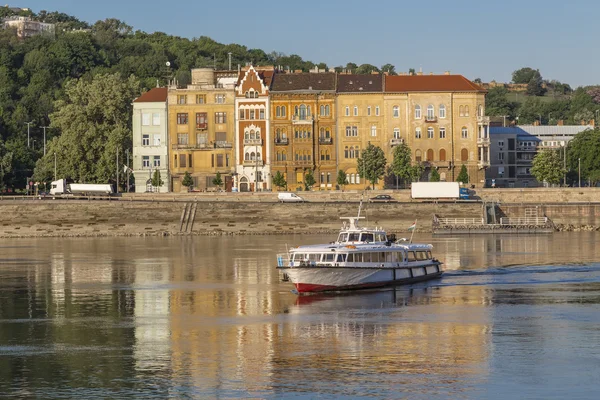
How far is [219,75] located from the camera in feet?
502

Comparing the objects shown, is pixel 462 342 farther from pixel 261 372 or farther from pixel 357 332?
pixel 261 372

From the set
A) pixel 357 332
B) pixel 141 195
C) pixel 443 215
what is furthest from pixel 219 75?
pixel 357 332

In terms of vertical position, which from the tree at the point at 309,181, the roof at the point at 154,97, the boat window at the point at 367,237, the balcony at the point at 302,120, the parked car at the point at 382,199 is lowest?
the boat window at the point at 367,237

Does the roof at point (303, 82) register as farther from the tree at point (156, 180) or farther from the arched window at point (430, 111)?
the tree at point (156, 180)

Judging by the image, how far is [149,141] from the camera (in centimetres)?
14975

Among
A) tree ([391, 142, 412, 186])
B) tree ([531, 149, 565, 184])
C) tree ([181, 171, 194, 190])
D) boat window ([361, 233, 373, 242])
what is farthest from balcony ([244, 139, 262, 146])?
boat window ([361, 233, 373, 242])

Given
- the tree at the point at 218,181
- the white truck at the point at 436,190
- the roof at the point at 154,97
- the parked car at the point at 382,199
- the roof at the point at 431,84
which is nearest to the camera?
the parked car at the point at 382,199

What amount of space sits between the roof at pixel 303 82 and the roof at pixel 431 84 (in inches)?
276

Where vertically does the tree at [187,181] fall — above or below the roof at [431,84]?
below

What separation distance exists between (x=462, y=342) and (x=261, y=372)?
969 centimetres

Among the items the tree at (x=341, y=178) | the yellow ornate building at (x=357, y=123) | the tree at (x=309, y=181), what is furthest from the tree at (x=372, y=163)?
the tree at (x=309, y=181)

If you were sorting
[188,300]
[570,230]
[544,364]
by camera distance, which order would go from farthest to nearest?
[570,230], [188,300], [544,364]

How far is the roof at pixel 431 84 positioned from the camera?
5699 inches

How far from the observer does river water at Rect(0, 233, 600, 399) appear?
1610 inches
